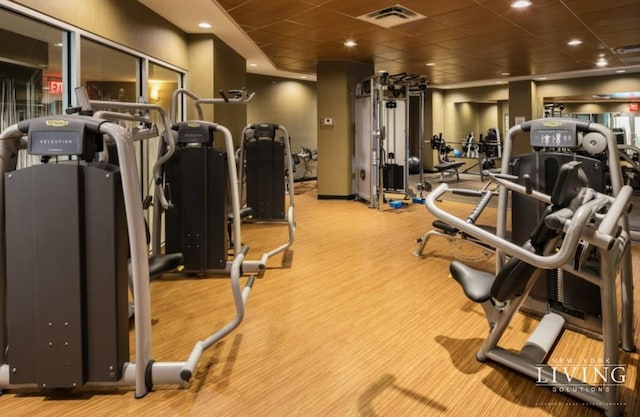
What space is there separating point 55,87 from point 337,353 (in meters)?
3.15

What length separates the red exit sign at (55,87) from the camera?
3.42 meters

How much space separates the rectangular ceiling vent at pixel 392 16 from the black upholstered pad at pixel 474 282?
3.68m

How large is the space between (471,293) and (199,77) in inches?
204

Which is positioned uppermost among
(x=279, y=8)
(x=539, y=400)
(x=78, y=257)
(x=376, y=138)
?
(x=279, y=8)

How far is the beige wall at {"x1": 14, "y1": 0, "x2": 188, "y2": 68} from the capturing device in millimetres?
3348

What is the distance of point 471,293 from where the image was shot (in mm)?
2135

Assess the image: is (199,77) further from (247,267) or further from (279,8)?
(247,267)

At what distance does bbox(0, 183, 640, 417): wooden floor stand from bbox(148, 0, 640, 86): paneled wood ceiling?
3057 millimetres

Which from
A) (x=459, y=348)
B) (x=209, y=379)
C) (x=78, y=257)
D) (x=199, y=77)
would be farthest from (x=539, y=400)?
(x=199, y=77)

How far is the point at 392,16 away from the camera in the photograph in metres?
5.23

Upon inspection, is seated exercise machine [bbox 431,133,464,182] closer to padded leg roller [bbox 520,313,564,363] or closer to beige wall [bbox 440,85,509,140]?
beige wall [bbox 440,85,509,140]

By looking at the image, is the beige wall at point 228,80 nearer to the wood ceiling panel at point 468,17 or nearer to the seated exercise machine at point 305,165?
the wood ceiling panel at point 468,17

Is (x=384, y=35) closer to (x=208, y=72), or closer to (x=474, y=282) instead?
(x=208, y=72)

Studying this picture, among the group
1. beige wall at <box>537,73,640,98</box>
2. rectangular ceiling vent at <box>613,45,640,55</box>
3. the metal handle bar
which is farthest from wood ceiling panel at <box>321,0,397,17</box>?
beige wall at <box>537,73,640,98</box>
